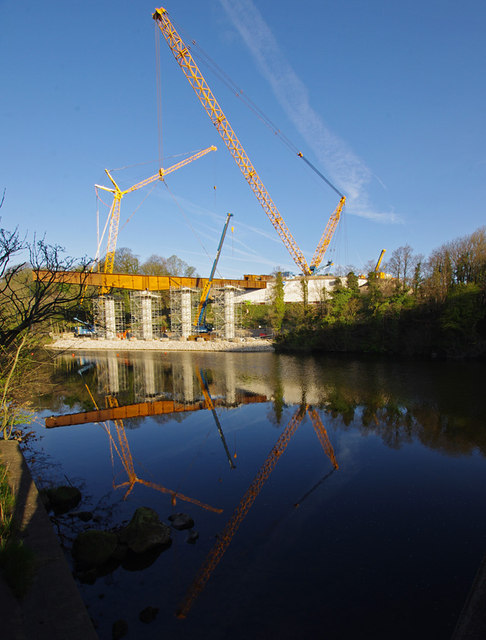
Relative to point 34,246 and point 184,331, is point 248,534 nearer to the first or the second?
point 34,246

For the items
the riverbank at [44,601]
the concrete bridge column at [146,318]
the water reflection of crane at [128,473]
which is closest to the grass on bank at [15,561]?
the riverbank at [44,601]

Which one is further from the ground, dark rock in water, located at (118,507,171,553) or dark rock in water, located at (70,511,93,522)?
dark rock in water, located at (118,507,171,553)

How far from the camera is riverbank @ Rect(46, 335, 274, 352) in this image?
37084 mm

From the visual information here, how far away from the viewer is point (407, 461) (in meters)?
8.38

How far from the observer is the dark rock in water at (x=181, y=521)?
5.92 metres

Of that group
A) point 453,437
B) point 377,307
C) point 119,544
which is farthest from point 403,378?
point 119,544

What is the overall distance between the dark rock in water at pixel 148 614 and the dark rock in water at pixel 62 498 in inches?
118

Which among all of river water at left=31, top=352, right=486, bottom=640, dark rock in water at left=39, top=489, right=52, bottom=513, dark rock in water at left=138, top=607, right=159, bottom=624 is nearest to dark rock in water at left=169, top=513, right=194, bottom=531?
river water at left=31, top=352, right=486, bottom=640

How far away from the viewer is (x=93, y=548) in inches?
204

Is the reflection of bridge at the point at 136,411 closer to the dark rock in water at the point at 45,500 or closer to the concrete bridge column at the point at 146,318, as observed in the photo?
the dark rock in water at the point at 45,500

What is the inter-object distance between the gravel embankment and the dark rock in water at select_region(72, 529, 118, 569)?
101 feet

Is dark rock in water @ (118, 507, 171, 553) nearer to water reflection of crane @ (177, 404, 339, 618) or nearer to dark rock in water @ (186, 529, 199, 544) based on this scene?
dark rock in water @ (186, 529, 199, 544)

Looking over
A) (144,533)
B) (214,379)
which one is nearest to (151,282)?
(214,379)

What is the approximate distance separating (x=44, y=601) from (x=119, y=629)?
92 cm
